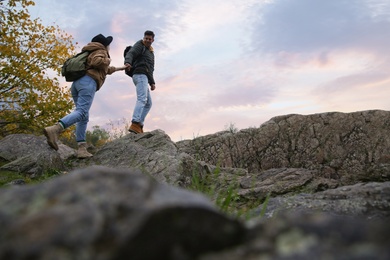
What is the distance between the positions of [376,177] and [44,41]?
44.1ft

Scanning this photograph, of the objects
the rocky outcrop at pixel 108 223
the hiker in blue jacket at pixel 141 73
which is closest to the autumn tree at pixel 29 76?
the hiker in blue jacket at pixel 141 73

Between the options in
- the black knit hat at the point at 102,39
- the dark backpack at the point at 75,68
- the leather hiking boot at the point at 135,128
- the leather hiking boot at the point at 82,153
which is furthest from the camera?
the leather hiking boot at the point at 135,128

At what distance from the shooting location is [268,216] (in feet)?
12.5

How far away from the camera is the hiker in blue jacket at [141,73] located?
10258 millimetres

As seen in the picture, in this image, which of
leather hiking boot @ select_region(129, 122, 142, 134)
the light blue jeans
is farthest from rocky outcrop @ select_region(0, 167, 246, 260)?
leather hiking boot @ select_region(129, 122, 142, 134)

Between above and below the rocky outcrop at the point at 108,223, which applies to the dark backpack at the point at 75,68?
above

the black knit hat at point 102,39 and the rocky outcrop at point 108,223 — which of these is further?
the black knit hat at point 102,39

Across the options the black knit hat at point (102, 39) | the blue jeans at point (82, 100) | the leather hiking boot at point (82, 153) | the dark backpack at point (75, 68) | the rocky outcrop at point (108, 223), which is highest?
the black knit hat at point (102, 39)

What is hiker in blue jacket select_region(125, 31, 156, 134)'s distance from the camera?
1026cm

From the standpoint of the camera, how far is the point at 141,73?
10500 millimetres

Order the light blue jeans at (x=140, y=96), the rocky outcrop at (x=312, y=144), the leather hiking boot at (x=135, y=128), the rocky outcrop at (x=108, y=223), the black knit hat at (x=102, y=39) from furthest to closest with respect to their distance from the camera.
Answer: the leather hiking boot at (x=135, y=128) < the light blue jeans at (x=140, y=96) < the black knit hat at (x=102, y=39) < the rocky outcrop at (x=312, y=144) < the rocky outcrop at (x=108, y=223)

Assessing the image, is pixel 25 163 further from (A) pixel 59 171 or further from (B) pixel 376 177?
(B) pixel 376 177

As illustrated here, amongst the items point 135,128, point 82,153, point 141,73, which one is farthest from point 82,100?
point 141,73

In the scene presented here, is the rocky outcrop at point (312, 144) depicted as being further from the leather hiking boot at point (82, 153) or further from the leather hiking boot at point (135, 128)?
the leather hiking boot at point (82, 153)
